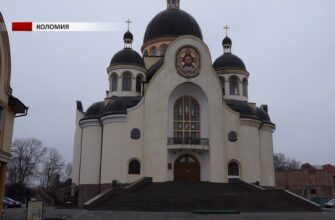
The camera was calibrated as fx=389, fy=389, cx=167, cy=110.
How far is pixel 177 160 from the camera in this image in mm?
31266

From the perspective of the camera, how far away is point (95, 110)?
113 feet

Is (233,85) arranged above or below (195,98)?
above

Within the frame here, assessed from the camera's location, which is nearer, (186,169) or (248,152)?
(186,169)

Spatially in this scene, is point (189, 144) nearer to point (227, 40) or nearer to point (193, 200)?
point (193, 200)

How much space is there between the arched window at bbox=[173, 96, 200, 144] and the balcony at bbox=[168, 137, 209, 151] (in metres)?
0.09

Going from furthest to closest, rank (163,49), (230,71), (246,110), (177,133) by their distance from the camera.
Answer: (163,49)
(230,71)
(246,110)
(177,133)

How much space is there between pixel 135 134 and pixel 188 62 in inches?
286

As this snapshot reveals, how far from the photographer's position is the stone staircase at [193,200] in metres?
23.6

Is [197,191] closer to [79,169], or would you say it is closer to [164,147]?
[164,147]

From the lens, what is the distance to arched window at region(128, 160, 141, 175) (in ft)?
99.4

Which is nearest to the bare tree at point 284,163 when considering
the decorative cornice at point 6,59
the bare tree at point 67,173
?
the bare tree at point 67,173

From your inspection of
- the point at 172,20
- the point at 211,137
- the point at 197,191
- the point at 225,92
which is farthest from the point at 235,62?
the point at 197,191

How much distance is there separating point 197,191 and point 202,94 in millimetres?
8546

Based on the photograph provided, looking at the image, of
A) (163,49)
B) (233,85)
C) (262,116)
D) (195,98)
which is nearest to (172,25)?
(163,49)
